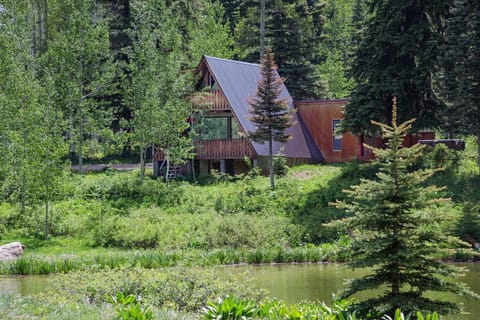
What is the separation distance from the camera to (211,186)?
104 feet

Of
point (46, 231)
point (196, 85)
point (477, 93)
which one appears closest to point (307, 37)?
point (196, 85)

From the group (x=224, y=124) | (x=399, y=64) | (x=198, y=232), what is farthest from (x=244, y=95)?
(x=198, y=232)

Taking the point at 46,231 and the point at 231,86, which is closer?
the point at 46,231

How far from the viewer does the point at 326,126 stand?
38531 millimetres

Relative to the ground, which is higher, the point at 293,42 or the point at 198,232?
the point at 293,42

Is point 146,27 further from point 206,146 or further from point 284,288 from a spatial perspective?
point 284,288

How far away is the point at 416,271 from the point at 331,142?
90.9 ft

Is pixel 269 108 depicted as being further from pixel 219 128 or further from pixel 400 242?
pixel 400 242

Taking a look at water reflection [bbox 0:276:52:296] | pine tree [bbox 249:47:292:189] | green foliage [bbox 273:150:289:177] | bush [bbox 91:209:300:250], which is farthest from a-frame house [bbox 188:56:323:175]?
water reflection [bbox 0:276:52:296]

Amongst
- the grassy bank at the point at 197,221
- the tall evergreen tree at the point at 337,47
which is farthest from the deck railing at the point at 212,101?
the tall evergreen tree at the point at 337,47

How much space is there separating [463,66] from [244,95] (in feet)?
39.0

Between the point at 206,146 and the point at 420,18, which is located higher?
the point at 420,18

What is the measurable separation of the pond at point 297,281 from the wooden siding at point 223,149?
13.5m

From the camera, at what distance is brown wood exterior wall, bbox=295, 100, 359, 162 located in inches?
1497
